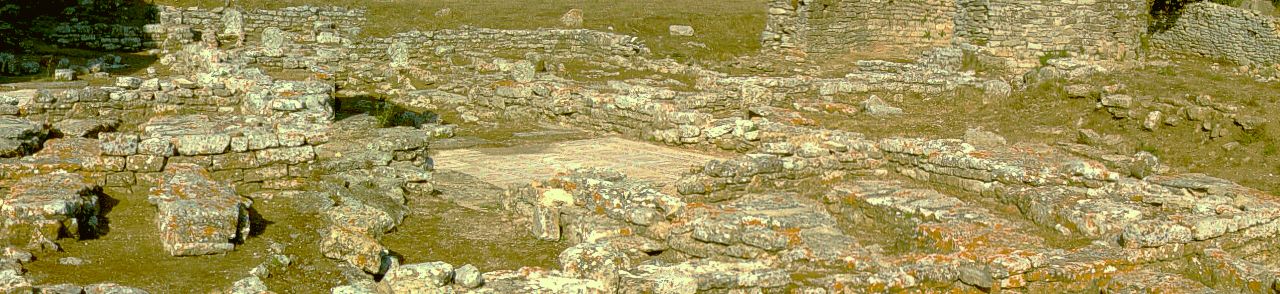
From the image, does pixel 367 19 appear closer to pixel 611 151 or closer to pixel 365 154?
pixel 611 151

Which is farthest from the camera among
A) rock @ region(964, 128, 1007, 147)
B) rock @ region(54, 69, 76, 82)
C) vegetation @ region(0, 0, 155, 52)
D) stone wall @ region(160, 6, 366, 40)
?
stone wall @ region(160, 6, 366, 40)

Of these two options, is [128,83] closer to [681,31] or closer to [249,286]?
[249,286]

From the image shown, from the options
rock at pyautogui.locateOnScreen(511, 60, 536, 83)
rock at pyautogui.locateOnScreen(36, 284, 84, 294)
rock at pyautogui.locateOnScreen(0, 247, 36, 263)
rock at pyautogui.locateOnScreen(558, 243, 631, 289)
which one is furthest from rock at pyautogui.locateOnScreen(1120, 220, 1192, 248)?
rock at pyautogui.locateOnScreen(511, 60, 536, 83)

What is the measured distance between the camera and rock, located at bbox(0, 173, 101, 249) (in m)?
9.02

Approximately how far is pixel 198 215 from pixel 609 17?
2195 centimetres

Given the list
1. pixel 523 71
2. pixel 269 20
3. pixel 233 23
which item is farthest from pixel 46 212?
pixel 269 20

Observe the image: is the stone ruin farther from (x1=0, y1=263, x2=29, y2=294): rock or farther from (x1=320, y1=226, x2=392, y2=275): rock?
(x1=0, y1=263, x2=29, y2=294): rock

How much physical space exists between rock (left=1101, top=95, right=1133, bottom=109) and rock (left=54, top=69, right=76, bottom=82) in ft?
42.8

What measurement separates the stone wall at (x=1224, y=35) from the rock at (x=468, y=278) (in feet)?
58.6

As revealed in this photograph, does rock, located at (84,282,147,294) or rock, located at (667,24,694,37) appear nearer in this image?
rock, located at (84,282,147,294)

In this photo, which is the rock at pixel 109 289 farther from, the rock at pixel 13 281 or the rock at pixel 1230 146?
the rock at pixel 1230 146

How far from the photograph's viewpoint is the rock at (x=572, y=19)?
29047 millimetres

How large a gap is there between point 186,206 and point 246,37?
1548cm

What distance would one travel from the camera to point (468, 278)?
8633 millimetres
